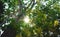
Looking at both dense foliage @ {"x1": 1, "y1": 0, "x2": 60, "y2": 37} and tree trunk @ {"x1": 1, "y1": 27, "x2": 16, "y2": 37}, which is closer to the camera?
tree trunk @ {"x1": 1, "y1": 27, "x2": 16, "y2": 37}

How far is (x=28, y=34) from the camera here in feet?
39.9

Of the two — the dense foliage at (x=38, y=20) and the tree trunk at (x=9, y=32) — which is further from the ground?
the dense foliage at (x=38, y=20)

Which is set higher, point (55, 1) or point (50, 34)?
point (55, 1)

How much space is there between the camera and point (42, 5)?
1190 cm

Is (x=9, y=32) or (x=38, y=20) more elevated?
(x=38, y=20)

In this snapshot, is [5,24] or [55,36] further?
[55,36]

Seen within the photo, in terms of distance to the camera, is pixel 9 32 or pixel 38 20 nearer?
pixel 9 32

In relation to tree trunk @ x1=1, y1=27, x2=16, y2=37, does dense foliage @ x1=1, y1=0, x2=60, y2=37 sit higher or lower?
higher

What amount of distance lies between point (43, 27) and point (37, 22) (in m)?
0.52

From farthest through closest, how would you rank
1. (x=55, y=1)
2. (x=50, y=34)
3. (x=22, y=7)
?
(x=50, y=34)
(x=55, y=1)
(x=22, y=7)

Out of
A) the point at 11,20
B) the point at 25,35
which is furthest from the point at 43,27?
the point at 11,20

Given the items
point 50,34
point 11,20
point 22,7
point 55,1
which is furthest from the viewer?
point 50,34

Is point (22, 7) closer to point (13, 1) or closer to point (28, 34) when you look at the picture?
point (13, 1)

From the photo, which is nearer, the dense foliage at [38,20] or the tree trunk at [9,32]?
the tree trunk at [9,32]
